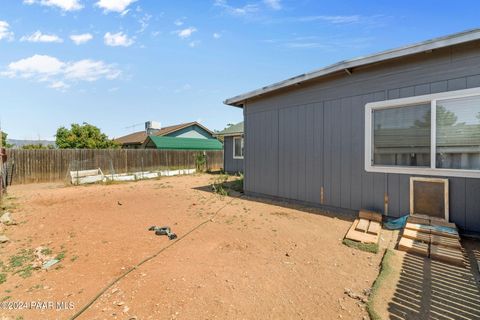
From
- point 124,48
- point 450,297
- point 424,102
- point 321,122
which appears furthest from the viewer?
point 124,48

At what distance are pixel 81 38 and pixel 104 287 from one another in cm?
961

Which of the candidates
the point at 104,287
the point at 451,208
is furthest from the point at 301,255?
the point at 451,208

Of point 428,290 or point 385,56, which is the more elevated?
point 385,56

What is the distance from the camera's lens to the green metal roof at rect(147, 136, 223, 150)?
747 inches

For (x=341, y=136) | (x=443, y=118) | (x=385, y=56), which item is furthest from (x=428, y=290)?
(x=385, y=56)

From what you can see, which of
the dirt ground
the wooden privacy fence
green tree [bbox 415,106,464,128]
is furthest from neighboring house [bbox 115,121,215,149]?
the dirt ground

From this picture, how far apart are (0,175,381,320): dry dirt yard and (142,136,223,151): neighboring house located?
540 inches

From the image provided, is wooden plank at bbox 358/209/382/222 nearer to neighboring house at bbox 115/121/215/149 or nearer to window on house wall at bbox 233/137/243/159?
window on house wall at bbox 233/137/243/159

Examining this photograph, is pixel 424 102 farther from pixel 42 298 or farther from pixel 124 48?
pixel 124 48

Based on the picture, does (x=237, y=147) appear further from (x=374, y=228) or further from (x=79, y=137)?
(x=79, y=137)

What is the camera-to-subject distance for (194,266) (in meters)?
2.85

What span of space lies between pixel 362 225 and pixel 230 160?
9770mm

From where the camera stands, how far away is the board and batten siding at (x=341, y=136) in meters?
3.72

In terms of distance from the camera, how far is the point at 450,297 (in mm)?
2193
